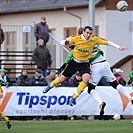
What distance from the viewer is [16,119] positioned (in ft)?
85.0

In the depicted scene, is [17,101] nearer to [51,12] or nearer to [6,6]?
[51,12]

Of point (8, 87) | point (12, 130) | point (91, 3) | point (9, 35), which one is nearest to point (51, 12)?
point (9, 35)

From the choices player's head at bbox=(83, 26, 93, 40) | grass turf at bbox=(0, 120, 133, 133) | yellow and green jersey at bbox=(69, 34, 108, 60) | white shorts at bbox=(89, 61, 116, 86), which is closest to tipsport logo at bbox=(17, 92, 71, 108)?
grass turf at bbox=(0, 120, 133, 133)

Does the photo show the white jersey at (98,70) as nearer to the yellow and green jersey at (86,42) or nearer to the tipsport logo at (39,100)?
the yellow and green jersey at (86,42)

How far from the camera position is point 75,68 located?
66.4 ft

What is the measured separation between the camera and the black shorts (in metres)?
20.2

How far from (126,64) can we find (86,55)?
17.6 metres

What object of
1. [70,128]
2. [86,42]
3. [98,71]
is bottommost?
[70,128]

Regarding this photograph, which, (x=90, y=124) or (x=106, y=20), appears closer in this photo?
(x=90, y=124)

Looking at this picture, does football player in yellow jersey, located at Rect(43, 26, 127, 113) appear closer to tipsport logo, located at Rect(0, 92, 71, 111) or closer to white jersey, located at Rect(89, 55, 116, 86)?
white jersey, located at Rect(89, 55, 116, 86)

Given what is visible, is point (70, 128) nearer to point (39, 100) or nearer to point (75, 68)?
point (75, 68)

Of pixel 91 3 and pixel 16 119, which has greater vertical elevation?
pixel 91 3

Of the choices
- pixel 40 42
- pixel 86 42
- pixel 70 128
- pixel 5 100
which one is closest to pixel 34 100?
pixel 5 100

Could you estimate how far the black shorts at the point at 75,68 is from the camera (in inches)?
795
